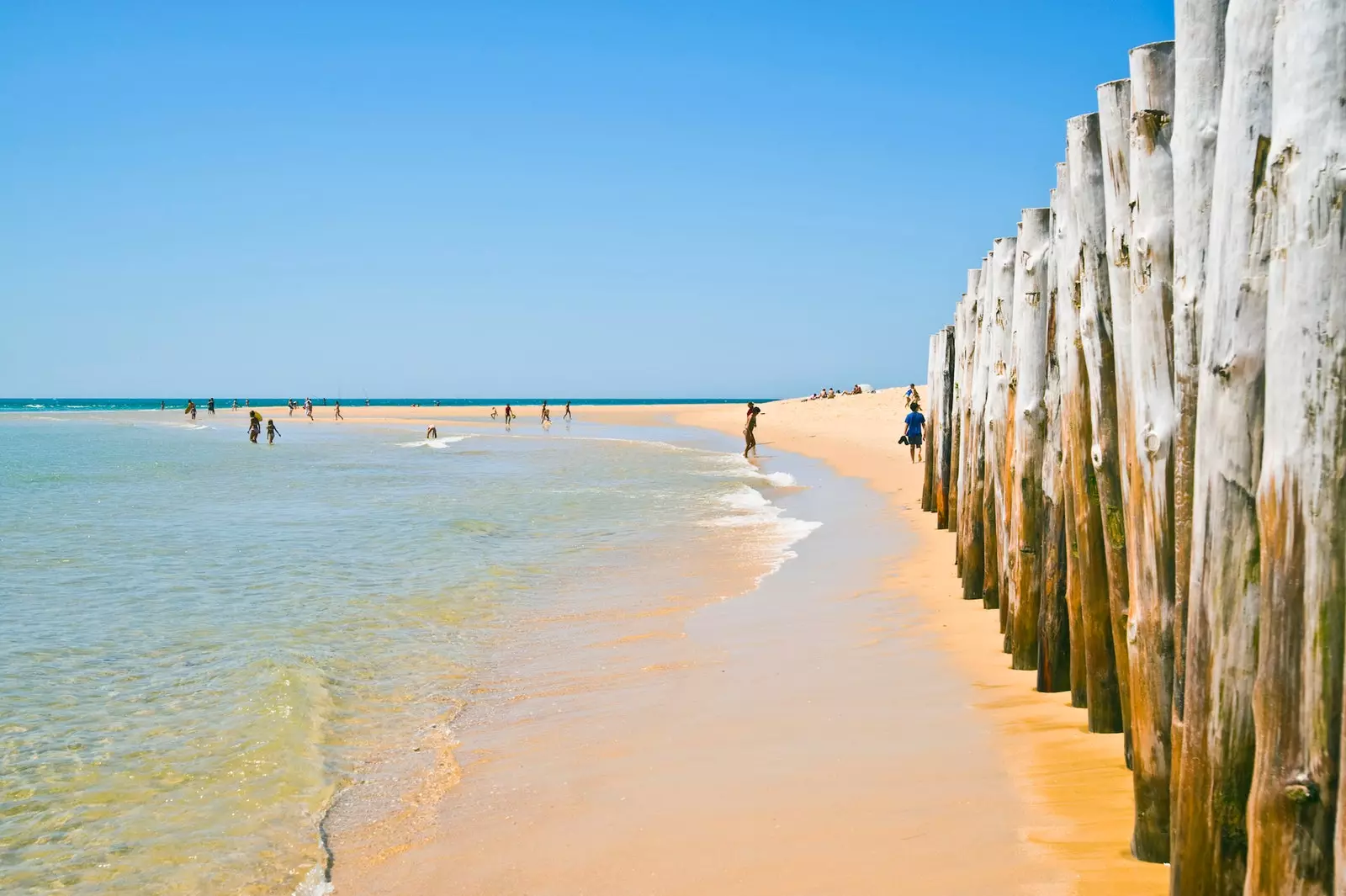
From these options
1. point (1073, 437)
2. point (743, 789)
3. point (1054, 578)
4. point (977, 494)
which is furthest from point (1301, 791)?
point (977, 494)

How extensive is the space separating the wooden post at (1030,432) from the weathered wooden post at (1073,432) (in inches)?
29.6

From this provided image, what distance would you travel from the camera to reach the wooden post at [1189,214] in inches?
112

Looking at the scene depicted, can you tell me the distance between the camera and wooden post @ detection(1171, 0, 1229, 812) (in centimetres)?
285

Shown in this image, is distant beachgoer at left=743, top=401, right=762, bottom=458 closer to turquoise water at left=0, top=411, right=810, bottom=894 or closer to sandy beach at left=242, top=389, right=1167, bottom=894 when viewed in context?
turquoise water at left=0, top=411, right=810, bottom=894

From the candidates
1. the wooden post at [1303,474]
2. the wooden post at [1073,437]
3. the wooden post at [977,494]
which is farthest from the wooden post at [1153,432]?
the wooden post at [977,494]

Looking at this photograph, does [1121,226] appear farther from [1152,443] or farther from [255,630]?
[255,630]

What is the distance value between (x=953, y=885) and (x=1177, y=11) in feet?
8.93

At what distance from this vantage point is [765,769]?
4.48 metres

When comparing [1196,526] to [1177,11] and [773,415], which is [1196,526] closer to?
[1177,11]

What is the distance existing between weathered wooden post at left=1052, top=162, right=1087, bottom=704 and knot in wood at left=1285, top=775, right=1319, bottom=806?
1865 millimetres

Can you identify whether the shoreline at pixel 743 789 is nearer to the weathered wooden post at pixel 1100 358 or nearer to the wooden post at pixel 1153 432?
the wooden post at pixel 1153 432

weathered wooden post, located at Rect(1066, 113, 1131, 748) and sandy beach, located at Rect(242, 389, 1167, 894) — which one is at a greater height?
weathered wooden post, located at Rect(1066, 113, 1131, 748)

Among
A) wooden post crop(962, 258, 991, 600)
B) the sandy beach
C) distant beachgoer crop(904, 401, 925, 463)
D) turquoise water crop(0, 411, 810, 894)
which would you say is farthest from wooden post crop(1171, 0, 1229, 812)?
distant beachgoer crop(904, 401, 925, 463)

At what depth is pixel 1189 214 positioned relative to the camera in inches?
114
